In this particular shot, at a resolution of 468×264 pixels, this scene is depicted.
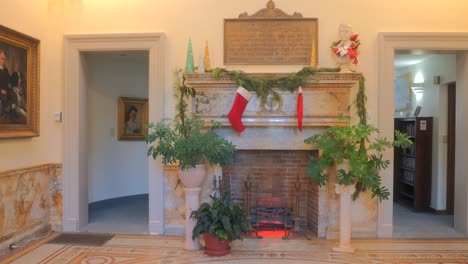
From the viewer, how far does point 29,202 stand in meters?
4.38

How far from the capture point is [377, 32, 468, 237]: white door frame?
4.50 meters

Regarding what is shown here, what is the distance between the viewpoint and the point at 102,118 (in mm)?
6234

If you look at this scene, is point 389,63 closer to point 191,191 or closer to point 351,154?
point 351,154

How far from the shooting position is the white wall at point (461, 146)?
4.69 metres

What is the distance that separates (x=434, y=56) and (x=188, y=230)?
458 cm

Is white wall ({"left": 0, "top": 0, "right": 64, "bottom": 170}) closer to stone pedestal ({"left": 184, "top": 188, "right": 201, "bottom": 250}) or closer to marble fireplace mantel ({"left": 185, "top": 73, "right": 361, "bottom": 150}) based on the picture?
marble fireplace mantel ({"left": 185, "top": 73, "right": 361, "bottom": 150})

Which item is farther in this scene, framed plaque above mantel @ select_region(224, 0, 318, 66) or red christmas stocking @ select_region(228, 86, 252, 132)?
framed plaque above mantel @ select_region(224, 0, 318, 66)

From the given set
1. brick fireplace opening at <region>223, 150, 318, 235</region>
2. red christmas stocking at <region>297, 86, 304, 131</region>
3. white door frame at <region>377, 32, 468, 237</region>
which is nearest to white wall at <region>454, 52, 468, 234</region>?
white door frame at <region>377, 32, 468, 237</region>

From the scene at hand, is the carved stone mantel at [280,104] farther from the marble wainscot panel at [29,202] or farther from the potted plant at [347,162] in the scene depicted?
the marble wainscot panel at [29,202]

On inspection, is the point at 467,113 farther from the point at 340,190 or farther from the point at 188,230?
the point at 188,230

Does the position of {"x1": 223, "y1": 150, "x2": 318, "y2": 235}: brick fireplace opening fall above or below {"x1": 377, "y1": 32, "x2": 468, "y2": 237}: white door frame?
below

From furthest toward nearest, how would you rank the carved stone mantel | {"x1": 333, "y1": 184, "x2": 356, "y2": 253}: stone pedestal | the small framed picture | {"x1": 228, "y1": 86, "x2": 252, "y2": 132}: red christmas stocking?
the small framed picture < the carved stone mantel < {"x1": 228, "y1": 86, "x2": 252, "y2": 132}: red christmas stocking < {"x1": 333, "y1": 184, "x2": 356, "y2": 253}: stone pedestal

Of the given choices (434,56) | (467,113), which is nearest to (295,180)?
(467,113)

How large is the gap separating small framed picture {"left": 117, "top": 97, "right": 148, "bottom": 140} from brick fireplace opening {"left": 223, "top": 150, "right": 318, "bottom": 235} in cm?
246
